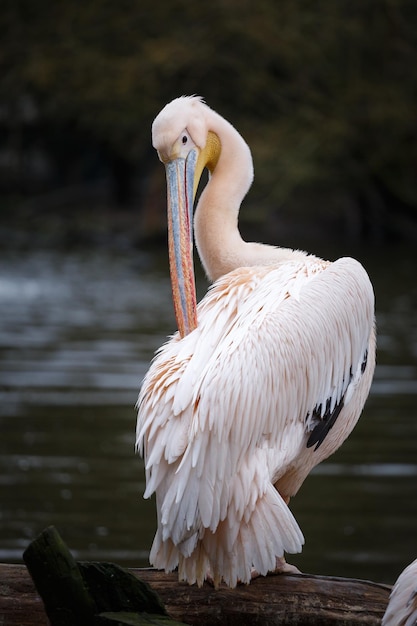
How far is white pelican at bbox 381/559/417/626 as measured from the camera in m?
2.73

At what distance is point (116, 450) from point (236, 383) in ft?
13.1

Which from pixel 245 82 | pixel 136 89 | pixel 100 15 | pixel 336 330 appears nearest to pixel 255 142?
pixel 245 82

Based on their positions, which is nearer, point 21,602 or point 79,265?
point 21,602

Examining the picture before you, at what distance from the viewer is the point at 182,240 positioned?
3.70 m

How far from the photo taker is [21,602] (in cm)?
306

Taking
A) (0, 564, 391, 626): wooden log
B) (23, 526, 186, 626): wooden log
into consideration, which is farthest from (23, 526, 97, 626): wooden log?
(0, 564, 391, 626): wooden log

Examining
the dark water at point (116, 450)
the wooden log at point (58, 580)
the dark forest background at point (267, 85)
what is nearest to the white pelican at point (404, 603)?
the wooden log at point (58, 580)

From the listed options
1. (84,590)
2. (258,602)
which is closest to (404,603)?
(258,602)

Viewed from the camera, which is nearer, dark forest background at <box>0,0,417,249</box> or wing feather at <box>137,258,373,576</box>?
wing feather at <box>137,258,373,576</box>

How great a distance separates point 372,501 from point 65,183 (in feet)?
87.9

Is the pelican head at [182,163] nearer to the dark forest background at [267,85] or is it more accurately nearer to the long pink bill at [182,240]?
the long pink bill at [182,240]

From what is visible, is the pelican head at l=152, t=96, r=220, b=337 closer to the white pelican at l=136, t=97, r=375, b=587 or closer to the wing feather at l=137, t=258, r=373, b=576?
the white pelican at l=136, t=97, r=375, b=587

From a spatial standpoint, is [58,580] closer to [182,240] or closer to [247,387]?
[247,387]

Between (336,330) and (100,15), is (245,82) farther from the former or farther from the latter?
(336,330)
